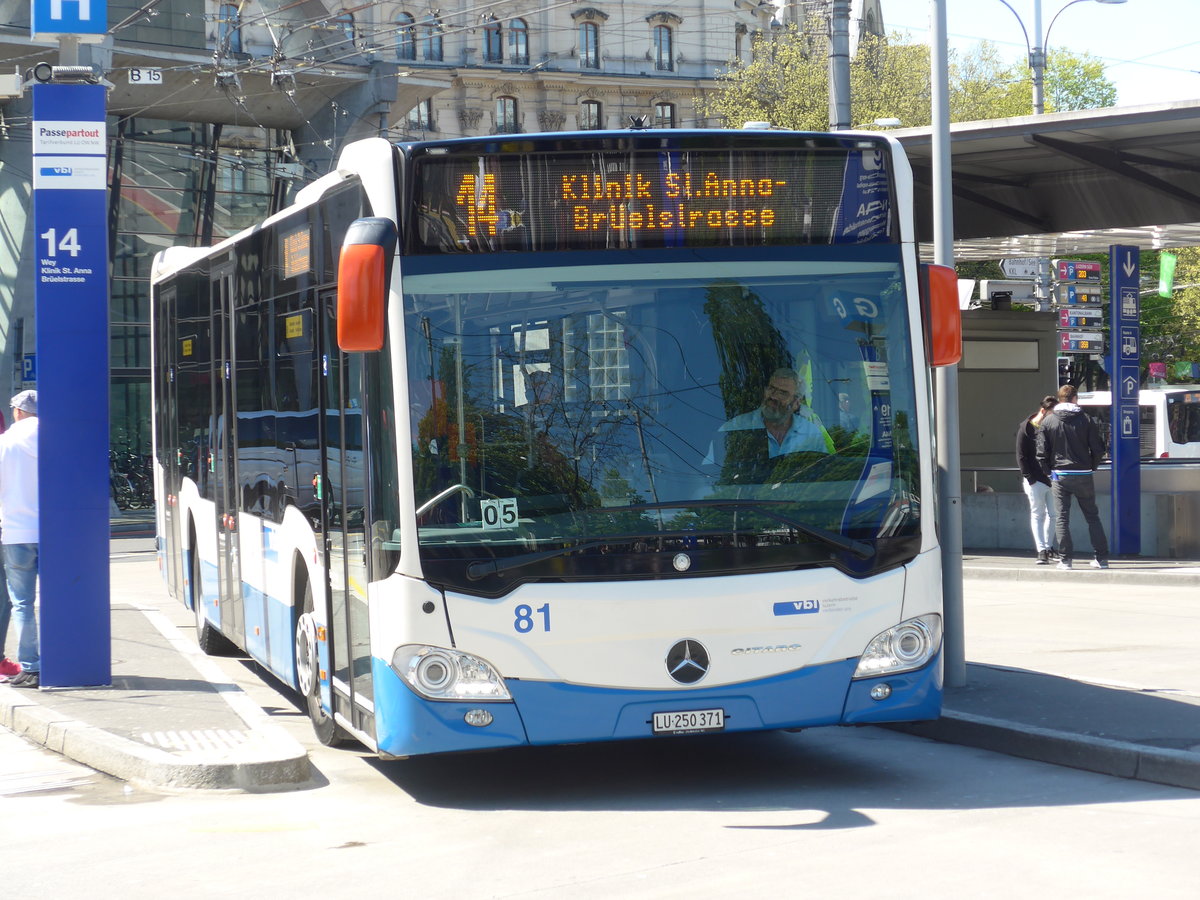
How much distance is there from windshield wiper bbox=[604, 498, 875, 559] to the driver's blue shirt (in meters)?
0.22

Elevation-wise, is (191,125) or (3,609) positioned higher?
(191,125)

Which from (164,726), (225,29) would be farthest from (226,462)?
(225,29)

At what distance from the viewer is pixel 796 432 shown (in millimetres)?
6789

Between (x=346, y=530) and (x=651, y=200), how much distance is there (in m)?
1.98

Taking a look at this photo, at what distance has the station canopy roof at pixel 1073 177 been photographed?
15438 millimetres

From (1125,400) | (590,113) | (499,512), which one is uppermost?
(590,113)

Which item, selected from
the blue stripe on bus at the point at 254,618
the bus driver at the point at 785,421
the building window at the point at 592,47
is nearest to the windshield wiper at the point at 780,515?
the bus driver at the point at 785,421

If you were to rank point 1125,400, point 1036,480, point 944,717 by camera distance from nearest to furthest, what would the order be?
point 944,717 → point 1036,480 → point 1125,400

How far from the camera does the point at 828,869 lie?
5641 millimetres

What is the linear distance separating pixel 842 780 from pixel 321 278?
336 centimetres

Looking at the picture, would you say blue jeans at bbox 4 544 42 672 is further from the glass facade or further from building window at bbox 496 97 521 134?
→ building window at bbox 496 97 521 134

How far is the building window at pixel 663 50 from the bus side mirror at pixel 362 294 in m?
71.2

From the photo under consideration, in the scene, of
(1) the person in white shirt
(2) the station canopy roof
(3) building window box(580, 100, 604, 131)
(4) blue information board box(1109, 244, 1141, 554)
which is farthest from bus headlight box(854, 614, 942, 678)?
(3) building window box(580, 100, 604, 131)

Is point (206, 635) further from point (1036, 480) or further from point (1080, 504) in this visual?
point (1036, 480)
